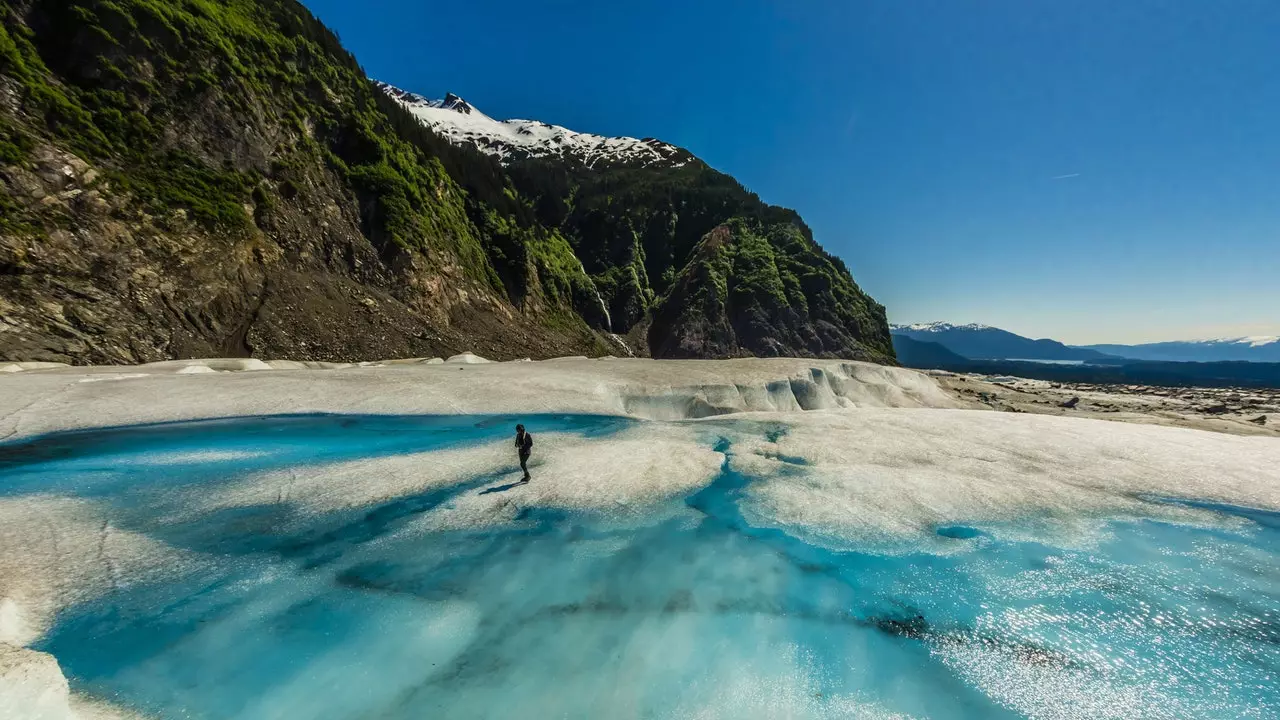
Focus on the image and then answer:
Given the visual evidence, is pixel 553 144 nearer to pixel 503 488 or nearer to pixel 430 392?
pixel 430 392

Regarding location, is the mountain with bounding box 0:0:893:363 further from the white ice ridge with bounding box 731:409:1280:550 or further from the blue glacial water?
the white ice ridge with bounding box 731:409:1280:550

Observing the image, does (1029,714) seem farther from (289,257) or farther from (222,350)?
(289,257)

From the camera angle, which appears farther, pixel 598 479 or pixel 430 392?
pixel 430 392

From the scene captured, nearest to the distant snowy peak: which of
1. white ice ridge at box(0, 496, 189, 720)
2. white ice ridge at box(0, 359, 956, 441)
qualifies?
white ice ridge at box(0, 359, 956, 441)

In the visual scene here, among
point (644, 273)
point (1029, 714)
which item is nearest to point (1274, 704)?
Answer: point (1029, 714)

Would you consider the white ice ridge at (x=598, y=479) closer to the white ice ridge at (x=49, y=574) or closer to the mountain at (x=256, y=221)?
the white ice ridge at (x=49, y=574)

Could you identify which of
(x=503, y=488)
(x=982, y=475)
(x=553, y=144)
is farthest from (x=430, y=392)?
(x=553, y=144)
